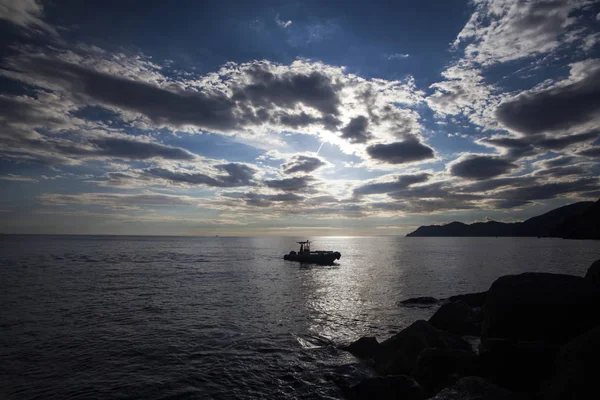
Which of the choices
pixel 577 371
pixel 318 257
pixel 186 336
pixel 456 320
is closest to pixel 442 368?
pixel 577 371

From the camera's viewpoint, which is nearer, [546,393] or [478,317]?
[546,393]

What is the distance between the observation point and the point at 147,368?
13391 mm

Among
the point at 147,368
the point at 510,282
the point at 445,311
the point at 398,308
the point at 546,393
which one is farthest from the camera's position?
the point at 398,308

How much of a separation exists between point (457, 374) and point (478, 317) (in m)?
11.4

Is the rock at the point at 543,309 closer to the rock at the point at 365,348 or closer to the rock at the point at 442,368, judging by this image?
the rock at the point at 442,368

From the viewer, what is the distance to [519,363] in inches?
363

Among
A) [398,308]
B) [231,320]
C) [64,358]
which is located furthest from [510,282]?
[64,358]

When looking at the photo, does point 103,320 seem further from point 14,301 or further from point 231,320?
point 14,301

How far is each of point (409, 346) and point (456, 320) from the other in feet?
23.4

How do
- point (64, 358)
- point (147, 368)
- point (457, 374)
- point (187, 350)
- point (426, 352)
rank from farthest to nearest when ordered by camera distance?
point (187, 350) < point (64, 358) < point (147, 368) < point (426, 352) < point (457, 374)

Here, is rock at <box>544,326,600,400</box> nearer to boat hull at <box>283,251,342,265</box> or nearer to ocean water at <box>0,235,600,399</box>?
ocean water at <box>0,235,600,399</box>

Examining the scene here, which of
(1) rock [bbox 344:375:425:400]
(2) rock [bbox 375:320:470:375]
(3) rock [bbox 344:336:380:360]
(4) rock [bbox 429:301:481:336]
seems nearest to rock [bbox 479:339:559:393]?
(1) rock [bbox 344:375:425:400]

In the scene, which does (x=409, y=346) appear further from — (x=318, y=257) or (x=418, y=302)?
(x=318, y=257)

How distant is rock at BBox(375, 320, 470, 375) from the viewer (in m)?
12.4
